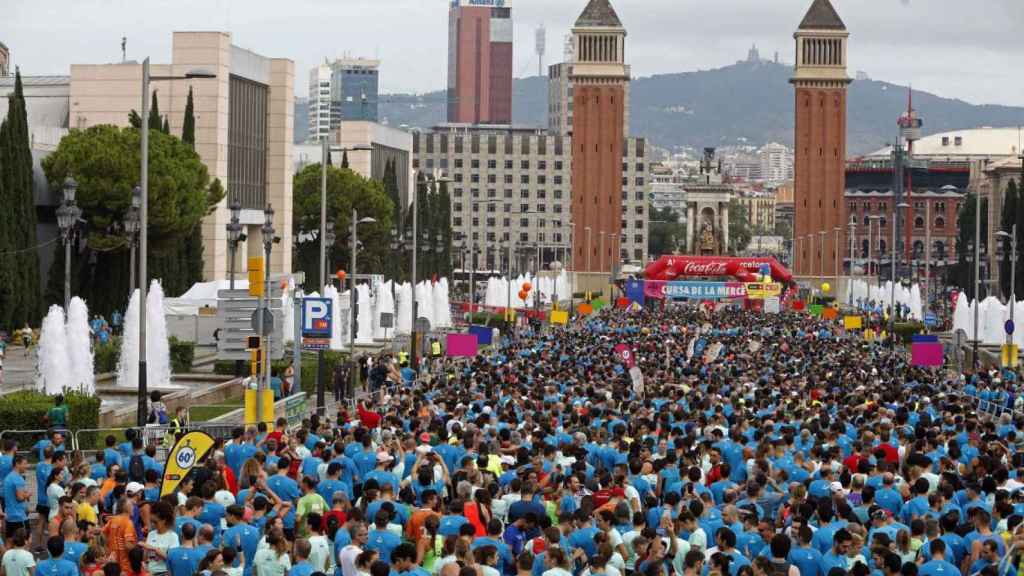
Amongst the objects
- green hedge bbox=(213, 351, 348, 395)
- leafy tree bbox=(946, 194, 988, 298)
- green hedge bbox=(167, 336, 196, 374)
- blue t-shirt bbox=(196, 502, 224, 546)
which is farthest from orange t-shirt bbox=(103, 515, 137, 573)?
leafy tree bbox=(946, 194, 988, 298)

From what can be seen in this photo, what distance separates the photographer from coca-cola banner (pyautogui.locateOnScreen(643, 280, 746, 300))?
102 metres

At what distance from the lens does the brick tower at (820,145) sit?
15775 centimetres

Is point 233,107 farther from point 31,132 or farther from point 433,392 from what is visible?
point 433,392

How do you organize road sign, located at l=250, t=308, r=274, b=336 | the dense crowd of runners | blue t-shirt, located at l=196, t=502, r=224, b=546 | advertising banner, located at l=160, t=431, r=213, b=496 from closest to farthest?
the dense crowd of runners < blue t-shirt, located at l=196, t=502, r=224, b=546 < advertising banner, located at l=160, t=431, r=213, b=496 < road sign, located at l=250, t=308, r=274, b=336

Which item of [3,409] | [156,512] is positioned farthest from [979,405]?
[156,512]

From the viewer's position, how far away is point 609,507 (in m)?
16.9

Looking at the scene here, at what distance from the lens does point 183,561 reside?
1496 centimetres

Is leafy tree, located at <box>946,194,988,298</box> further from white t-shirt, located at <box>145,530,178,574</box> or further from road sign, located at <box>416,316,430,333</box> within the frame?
white t-shirt, located at <box>145,530,178,574</box>

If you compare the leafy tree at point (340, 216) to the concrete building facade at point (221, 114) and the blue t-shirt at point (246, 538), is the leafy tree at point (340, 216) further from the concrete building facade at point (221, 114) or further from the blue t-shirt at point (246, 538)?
the blue t-shirt at point (246, 538)

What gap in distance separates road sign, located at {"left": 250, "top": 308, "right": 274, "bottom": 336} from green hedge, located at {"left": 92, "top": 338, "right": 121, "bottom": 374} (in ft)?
59.2

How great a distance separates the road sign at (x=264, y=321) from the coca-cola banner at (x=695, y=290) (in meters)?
71.7

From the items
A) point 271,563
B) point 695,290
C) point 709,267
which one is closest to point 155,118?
point 695,290

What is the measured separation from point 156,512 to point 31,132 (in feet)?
249

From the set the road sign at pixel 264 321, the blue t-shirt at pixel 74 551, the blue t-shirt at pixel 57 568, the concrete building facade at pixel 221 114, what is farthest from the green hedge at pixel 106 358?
the concrete building facade at pixel 221 114
